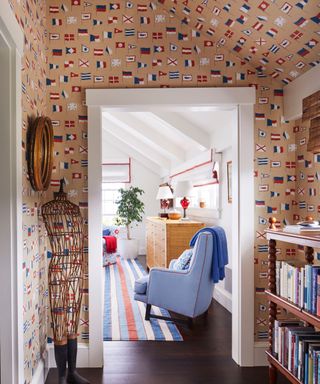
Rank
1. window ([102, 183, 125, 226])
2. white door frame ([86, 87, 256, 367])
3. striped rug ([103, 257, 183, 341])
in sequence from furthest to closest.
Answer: window ([102, 183, 125, 226]) < striped rug ([103, 257, 183, 341]) < white door frame ([86, 87, 256, 367])

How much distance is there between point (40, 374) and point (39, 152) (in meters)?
1.54

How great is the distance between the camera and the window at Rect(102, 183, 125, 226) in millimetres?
9305

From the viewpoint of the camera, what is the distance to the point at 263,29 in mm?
2492

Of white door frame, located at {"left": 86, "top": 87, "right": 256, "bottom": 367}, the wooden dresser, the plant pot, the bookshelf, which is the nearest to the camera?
the bookshelf

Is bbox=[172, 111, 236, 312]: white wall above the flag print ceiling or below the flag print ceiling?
below

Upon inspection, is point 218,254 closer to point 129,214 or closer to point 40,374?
→ point 40,374

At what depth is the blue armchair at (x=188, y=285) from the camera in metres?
3.60

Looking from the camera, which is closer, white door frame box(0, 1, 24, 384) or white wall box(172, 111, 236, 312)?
white door frame box(0, 1, 24, 384)

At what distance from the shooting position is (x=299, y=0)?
2.06 meters

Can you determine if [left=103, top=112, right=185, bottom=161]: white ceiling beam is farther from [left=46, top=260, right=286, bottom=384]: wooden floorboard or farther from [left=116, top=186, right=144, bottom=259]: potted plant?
[left=46, top=260, right=286, bottom=384]: wooden floorboard

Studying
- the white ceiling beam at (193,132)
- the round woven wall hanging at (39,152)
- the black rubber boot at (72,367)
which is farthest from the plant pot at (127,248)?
the round woven wall hanging at (39,152)

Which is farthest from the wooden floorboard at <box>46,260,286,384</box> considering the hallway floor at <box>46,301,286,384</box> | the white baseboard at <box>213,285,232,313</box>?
the white baseboard at <box>213,285,232,313</box>

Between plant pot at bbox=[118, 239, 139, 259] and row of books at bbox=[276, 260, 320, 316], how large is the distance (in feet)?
19.9

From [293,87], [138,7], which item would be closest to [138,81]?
[138,7]
